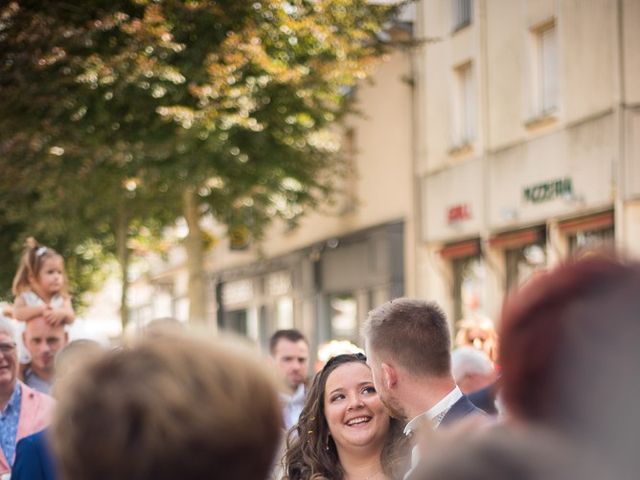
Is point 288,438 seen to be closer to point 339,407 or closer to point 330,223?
point 339,407

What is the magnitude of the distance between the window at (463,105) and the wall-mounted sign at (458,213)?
1.14 m

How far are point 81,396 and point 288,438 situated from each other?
330cm

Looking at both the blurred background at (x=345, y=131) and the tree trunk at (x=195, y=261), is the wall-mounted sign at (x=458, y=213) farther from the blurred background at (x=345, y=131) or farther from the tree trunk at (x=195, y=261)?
the tree trunk at (x=195, y=261)

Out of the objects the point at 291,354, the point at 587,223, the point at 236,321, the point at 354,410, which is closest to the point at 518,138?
the point at 587,223

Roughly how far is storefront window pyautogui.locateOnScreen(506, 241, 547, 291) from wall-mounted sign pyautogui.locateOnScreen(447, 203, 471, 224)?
1477 mm

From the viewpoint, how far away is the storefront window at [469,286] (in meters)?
23.4

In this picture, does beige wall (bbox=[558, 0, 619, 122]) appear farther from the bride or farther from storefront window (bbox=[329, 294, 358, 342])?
the bride

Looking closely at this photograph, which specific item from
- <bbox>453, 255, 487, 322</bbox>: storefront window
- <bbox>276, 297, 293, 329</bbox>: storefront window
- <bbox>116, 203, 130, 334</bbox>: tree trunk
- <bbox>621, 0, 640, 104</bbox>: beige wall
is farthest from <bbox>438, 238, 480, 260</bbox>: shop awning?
<bbox>276, 297, 293, 329</bbox>: storefront window

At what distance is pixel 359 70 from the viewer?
62.9 feet

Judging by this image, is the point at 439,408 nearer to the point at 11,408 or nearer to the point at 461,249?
the point at 11,408

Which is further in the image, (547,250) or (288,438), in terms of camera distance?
(547,250)

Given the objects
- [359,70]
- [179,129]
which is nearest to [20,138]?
[179,129]

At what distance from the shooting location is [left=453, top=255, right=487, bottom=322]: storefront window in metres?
23.4

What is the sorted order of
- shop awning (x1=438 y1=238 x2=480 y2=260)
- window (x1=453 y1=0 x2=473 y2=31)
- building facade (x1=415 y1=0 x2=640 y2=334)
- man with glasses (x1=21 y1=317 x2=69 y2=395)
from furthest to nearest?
1. shop awning (x1=438 y1=238 x2=480 y2=260)
2. window (x1=453 y1=0 x2=473 y2=31)
3. building facade (x1=415 y1=0 x2=640 y2=334)
4. man with glasses (x1=21 y1=317 x2=69 y2=395)
